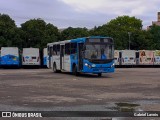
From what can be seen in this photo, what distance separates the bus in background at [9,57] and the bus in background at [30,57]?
1.50 m

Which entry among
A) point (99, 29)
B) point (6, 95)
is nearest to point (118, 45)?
point (99, 29)

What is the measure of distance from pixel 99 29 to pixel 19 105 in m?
76.6

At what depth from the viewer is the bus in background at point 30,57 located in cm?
5260

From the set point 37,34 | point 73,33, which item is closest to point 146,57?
point 37,34

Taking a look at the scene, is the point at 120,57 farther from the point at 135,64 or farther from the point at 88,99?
the point at 88,99

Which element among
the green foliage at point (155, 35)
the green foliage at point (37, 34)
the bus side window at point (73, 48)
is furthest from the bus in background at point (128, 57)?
the green foliage at point (155, 35)

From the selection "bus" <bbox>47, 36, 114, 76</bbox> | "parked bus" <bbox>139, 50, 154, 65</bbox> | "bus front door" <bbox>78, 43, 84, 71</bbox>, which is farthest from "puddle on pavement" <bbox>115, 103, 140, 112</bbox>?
"parked bus" <bbox>139, 50, 154, 65</bbox>

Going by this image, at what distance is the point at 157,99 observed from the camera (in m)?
15.5

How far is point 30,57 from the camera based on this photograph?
173 feet

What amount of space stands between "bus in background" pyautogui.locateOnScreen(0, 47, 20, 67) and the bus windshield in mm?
23215

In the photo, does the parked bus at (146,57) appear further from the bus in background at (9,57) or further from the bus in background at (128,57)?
the bus in background at (9,57)

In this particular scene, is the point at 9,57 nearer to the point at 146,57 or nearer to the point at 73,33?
the point at 146,57

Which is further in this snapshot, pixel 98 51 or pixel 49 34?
pixel 49 34

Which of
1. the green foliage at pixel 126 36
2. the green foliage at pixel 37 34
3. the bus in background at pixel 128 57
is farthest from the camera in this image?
the green foliage at pixel 126 36
